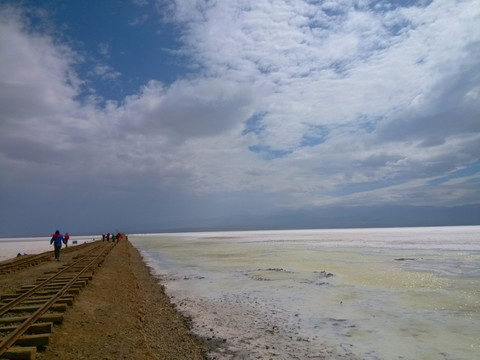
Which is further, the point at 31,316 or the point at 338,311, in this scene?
the point at 338,311

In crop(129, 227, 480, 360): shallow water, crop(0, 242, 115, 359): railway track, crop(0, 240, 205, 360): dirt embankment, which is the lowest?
crop(129, 227, 480, 360): shallow water

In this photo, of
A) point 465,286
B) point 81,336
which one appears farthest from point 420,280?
point 81,336

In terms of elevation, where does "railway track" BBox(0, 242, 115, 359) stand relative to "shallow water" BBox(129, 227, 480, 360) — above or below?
above

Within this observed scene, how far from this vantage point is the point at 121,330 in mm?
9414

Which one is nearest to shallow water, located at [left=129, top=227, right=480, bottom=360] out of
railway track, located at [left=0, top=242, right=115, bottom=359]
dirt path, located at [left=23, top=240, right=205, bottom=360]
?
dirt path, located at [left=23, top=240, right=205, bottom=360]

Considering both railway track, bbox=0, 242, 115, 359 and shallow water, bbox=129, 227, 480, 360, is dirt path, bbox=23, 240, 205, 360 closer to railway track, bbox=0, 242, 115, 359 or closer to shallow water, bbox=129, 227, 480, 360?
railway track, bbox=0, 242, 115, 359

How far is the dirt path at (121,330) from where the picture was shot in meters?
7.73

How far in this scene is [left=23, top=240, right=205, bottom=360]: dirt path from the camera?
25.4ft

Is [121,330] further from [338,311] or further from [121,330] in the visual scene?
[338,311]

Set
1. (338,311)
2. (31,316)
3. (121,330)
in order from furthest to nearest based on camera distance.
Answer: (338,311)
(121,330)
(31,316)

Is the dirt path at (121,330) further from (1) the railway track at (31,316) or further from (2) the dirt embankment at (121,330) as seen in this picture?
(1) the railway track at (31,316)

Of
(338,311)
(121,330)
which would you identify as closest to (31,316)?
(121,330)

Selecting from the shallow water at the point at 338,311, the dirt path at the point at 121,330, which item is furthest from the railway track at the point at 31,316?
the shallow water at the point at 338,311

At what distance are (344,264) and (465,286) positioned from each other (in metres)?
9.66
